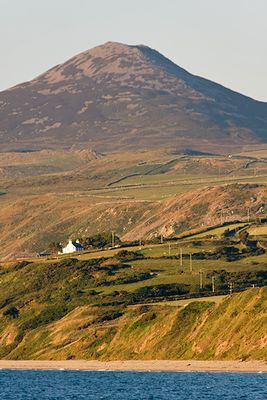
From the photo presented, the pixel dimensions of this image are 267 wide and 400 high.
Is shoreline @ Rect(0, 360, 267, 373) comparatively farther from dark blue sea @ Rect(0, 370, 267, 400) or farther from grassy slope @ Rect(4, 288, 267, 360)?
grassy slope @ Rect(4, 288, 267, 360)

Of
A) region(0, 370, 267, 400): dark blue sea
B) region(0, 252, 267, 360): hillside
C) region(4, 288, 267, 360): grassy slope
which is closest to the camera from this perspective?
region(0, 370, 267, 400): dark blue sea

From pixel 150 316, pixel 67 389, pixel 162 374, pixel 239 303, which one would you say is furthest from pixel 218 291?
pixel 67 389

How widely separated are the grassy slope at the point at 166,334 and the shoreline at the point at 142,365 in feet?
5.79

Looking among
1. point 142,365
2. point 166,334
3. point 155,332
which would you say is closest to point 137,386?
point 142,365

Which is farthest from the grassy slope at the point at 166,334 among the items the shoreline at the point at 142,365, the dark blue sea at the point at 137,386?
the dark blue sea at the point at 137,386

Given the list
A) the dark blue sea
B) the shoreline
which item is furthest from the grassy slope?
the dark blue sea

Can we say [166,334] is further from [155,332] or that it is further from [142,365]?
[142,365]

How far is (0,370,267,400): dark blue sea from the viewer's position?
12236cm

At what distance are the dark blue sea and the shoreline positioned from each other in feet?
4.81

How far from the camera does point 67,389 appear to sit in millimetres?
136750

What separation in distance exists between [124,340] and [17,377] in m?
17.8

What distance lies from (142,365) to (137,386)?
23.9m

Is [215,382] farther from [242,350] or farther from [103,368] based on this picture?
[103,368]

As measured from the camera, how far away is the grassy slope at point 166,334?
495ft
